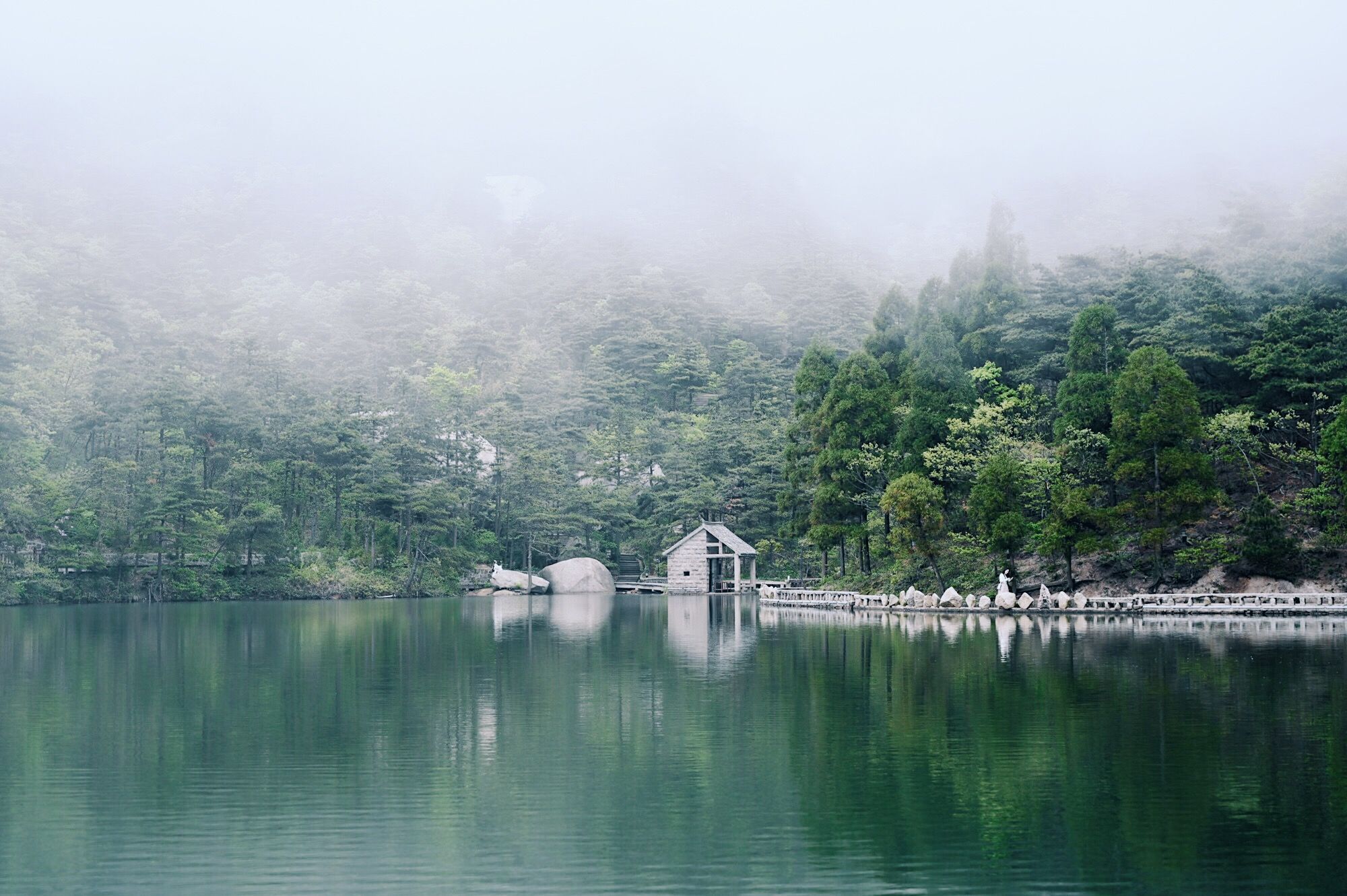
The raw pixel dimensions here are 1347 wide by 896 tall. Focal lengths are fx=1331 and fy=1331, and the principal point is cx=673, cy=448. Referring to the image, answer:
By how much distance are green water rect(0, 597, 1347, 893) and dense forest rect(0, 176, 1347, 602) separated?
1365 centimetres

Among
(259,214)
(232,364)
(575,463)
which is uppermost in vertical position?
(259,214)

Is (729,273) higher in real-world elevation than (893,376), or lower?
higher

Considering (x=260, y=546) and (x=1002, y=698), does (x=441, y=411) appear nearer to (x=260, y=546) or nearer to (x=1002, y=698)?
(x=260, y=546)

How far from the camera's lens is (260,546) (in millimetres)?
61375

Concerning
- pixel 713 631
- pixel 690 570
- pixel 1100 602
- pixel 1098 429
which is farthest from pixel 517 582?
pixel 1100 602

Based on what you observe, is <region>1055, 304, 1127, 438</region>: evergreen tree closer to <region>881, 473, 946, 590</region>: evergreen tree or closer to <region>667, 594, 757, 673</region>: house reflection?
<region>881, 473, 946, 590</region>: evergreen tree

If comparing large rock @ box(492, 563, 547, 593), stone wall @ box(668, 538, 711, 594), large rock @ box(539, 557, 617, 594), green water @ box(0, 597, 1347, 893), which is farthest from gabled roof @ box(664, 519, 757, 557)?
green water @ box(0, 597, 1347, 893)

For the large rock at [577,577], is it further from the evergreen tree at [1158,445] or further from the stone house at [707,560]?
the evergreen tree at [1158,445]

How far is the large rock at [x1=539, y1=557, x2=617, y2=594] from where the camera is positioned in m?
66.9

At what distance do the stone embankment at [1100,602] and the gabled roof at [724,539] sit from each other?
15.5 m

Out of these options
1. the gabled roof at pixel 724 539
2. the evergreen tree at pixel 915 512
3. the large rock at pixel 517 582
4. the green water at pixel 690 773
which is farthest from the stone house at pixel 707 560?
the green water at pixel 690 773

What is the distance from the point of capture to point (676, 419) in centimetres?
8281

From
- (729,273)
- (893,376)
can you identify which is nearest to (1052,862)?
(893,376)

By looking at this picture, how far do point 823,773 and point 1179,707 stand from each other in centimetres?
678
